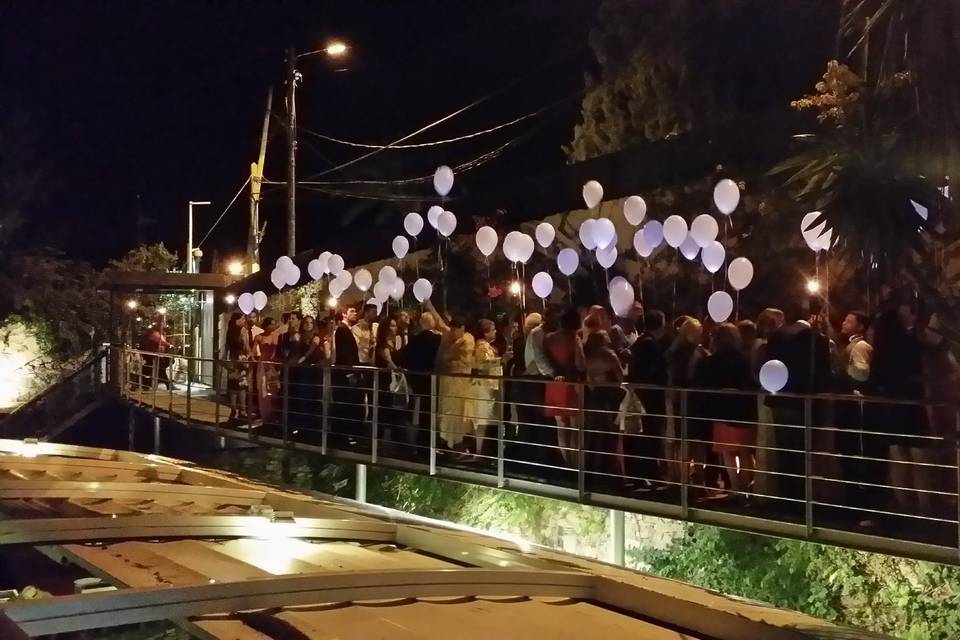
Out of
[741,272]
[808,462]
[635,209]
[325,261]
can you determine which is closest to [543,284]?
[635,209]

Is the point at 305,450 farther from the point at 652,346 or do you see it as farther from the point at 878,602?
the point at 878,602

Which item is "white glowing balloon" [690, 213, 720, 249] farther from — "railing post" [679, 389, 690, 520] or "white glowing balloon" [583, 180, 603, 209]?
"railing post" [679, 389, 690, 520]

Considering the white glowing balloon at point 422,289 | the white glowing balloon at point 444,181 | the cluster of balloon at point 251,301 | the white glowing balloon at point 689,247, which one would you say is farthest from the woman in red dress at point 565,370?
the cluster of balloon at point 251,301

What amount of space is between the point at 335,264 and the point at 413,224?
91.7 inches

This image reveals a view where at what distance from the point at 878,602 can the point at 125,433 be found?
1394cm

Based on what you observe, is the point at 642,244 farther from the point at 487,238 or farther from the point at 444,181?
the point at 444,181

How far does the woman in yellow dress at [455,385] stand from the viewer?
9.05 m

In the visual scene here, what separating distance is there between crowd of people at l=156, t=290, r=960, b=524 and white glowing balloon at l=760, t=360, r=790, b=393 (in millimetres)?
63

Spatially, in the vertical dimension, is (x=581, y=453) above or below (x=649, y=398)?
below

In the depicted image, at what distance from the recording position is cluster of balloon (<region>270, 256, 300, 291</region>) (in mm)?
17466

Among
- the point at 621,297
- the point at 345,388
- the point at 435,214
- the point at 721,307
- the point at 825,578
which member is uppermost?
the point at 435,214

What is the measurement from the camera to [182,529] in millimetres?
4660

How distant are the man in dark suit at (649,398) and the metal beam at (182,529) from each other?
2782 millimetres

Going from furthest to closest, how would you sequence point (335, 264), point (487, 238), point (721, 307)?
point (335, 264) → point (487, 238) → point (721, 307)
